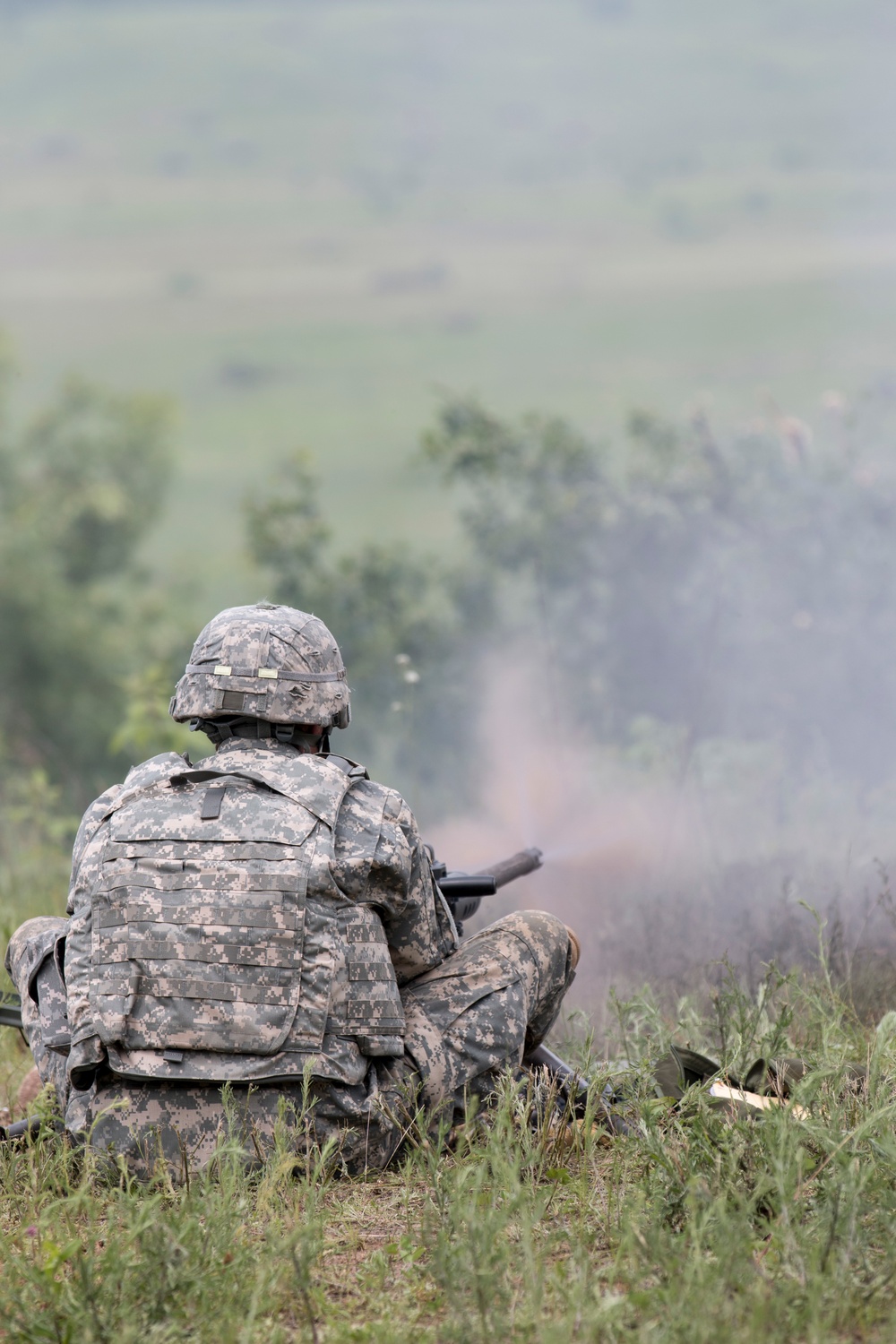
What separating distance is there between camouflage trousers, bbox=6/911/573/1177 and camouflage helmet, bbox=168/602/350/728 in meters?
0.74

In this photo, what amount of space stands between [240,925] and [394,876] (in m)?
0.40

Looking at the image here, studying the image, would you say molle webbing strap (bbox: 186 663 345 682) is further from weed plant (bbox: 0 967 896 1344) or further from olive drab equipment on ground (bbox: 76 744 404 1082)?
weed plant (bbox: 0 967 896 1344)

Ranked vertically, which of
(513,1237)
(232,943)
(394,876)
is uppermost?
(394,876)

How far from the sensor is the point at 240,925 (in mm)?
3090

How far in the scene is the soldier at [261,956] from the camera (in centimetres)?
307

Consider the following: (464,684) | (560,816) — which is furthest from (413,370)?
(560,816)

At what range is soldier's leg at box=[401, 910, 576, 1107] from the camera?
333cm

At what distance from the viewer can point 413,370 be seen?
21.8 m

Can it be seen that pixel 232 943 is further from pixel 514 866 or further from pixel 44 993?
pixel 514 866

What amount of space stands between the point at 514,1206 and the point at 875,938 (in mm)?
2676

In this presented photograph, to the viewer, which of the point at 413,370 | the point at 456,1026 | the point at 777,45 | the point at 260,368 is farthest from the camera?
the point at 260,368

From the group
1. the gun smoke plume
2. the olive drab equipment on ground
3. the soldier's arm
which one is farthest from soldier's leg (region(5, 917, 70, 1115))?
the gun smoke plume

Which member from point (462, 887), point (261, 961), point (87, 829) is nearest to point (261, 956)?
point (261, 961)

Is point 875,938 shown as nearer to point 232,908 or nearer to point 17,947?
point 232,908
